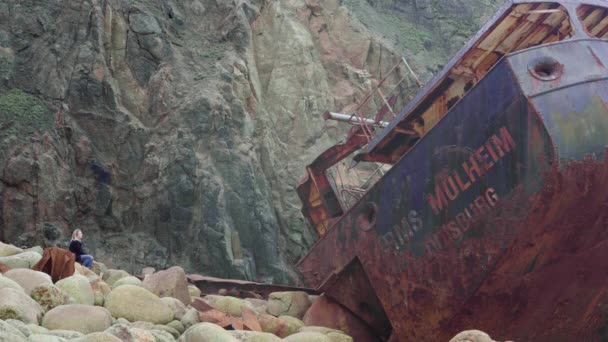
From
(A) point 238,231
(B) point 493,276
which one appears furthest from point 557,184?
(A) point 238,231

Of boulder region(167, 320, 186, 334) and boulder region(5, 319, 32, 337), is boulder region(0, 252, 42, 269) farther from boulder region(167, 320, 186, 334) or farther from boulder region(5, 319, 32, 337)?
boulder region(5, 319, 32, 337)

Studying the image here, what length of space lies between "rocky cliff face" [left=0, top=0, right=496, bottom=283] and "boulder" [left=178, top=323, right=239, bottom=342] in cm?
925

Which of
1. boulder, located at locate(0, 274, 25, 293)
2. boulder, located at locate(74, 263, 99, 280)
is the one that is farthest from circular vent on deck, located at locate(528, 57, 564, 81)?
boulder, located at locate(74, 263, 99, 280)

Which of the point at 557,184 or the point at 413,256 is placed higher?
the point at 557,184

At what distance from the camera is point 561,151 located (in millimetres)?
5754

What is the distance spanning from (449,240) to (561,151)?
1.23 m

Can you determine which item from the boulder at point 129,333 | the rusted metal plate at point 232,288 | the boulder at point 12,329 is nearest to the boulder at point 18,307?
the boulder at point 12,329

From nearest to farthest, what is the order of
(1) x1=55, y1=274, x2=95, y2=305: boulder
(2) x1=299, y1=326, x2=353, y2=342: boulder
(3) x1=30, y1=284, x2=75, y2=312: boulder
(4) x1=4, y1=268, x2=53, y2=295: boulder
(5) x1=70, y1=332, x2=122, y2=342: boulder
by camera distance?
1. (5) x1=70, y1=332, x2=122, y2=342: boulder
2. (3) x1=30, y1=284, x2=75, y2=312: boulder
3. (4) x1=4, y1=268, x2=53, y2=295: boulder
4. (1) x1=55, y1=274, x2=95, y2=305: boulder
5. (2) x1=299, y1=326, x2=353, y2=342: boulder

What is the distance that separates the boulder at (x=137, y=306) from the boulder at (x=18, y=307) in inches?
32.2

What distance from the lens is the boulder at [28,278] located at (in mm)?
5969

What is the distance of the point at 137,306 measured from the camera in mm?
6062

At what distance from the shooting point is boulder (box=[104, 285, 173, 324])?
6.00 metres

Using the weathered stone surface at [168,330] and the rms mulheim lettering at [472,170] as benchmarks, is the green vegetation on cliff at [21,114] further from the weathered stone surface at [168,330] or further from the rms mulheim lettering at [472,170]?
the rms mulheim lettering at [472,170]

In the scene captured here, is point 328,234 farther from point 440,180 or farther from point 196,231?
point 196,231
